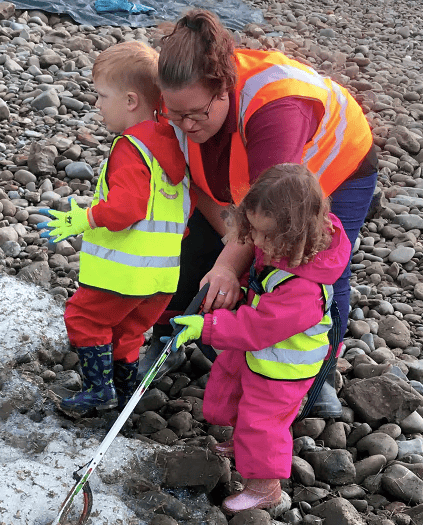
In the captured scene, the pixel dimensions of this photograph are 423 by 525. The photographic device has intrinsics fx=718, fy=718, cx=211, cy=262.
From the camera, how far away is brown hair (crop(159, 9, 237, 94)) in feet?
7.45

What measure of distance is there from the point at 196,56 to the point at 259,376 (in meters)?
1.08

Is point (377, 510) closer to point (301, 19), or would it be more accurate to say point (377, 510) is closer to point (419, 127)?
point (419, 127)

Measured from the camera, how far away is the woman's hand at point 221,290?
8.42ft

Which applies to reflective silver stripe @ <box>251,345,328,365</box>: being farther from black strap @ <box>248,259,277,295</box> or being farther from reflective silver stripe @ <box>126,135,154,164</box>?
reflective silver stripe @ <box>126,135,154,164</box>

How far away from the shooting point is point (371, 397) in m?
3.09

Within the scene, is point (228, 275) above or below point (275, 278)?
below

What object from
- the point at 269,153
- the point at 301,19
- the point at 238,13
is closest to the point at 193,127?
the point at 269,153

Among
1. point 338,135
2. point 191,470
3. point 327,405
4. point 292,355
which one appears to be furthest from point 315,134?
point 191,470

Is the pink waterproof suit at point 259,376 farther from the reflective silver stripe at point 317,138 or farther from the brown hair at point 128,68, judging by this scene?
the brown hair at point 128,68

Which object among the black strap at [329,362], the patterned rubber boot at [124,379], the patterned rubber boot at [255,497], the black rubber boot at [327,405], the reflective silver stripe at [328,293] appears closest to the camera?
the reflective silver stripe at [328,293]

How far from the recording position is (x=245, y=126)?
2443 millimetres

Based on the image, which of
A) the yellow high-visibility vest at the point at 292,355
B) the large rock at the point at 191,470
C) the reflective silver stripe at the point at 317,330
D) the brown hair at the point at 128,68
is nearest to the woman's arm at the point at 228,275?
the yellow high-visibility vest at the point at 292,355

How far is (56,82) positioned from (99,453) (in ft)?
14.5

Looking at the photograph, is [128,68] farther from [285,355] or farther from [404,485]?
[404,485]
